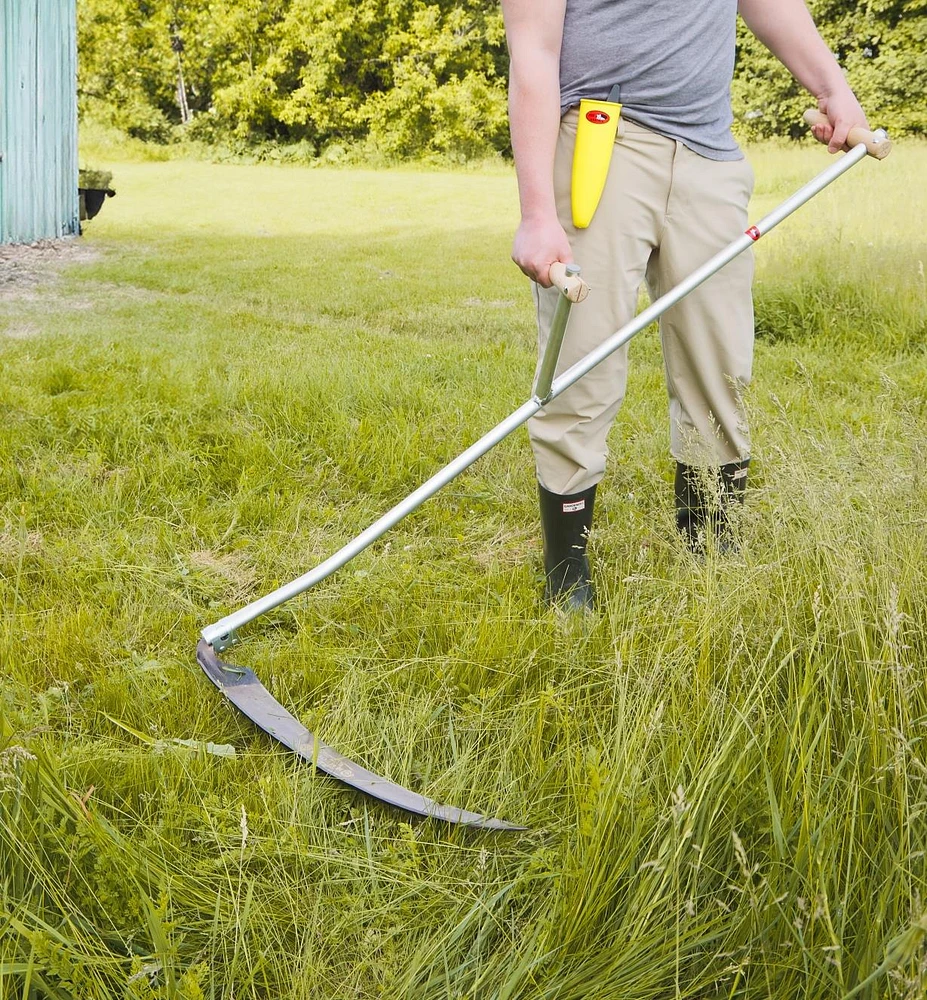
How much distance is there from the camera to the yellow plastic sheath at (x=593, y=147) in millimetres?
2262

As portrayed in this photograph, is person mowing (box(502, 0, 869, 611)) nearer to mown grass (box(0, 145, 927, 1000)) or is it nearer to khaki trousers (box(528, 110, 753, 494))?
khaki trousers (box(528, 110, 753, 494))

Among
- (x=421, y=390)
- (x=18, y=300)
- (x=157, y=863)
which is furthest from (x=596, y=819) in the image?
(x=18, y=300)

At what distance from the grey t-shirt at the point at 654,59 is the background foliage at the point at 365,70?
2376cm

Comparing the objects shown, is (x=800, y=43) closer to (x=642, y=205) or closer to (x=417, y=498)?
(x=642, y=205)

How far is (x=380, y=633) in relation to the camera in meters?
2.54

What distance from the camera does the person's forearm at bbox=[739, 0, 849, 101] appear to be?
8.39 feet

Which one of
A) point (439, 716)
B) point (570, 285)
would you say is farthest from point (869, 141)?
point (439, 716)

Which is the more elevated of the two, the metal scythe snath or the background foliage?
the background foliage

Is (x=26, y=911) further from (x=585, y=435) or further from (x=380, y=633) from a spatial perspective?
(x=585, y=435)

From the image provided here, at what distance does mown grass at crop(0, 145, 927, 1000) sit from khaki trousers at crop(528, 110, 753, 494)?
22 cm

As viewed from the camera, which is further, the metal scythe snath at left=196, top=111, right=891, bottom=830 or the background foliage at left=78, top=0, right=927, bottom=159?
the background foliage at left=78, top=0, right=927, bottom=159

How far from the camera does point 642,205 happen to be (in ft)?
7.82

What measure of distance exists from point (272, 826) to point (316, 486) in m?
1.89

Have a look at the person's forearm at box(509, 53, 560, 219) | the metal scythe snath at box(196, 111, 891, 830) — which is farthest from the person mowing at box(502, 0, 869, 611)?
the metal scythe snath at box(196, 111, 891, 830)
